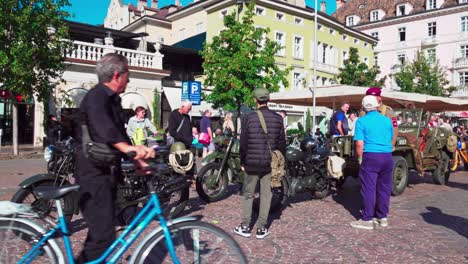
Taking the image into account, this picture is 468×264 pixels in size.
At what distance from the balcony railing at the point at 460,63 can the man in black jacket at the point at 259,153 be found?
55956 millimetres

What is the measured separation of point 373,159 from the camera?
5820mm

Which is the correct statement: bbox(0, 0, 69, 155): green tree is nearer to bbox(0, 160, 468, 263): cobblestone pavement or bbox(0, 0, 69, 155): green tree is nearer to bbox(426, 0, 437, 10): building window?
bbox(0, 160, 468, 263): cobblestone pavement

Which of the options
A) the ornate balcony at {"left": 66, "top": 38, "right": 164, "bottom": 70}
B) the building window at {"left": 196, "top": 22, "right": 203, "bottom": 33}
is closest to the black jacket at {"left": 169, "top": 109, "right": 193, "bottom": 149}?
the ornate balcony at {"left": 66, "top": 38, "right": 164, "bottom": 70}

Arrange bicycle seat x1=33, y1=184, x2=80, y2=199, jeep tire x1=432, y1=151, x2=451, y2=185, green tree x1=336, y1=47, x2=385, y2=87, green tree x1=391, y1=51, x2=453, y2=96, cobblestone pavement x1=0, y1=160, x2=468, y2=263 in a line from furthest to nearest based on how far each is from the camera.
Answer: green tree x1=391, y1=51, x2=453, y2=96 < green tree x1=336, y1=47, x2=385, y2=87 < jeep tire x1=432, y1=151, x2=451, y2=185 < cobblestone pavement x1=0, y1=160, x2=468, y2=263 < bicycle seat x1=33, y1=184, x2=80, y2=199

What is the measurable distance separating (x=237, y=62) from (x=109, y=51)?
22.9 feet

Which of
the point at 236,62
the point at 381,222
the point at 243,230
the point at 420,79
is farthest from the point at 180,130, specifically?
the point at 420,79

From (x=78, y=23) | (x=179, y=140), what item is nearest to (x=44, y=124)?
(x=78, y=23)

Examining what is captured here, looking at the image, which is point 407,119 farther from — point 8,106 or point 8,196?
point 8,106

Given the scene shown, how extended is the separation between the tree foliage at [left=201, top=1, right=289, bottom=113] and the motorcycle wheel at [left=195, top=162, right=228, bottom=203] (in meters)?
16.7

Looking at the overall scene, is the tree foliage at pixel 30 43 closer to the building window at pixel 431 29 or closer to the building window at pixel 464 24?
the building window at pixel 464 24

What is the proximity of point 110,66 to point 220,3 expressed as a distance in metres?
36.4

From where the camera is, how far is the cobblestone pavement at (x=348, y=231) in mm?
4648

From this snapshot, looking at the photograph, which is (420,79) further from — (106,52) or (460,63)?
(106,52)

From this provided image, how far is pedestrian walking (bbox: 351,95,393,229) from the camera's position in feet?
A: 19.0
